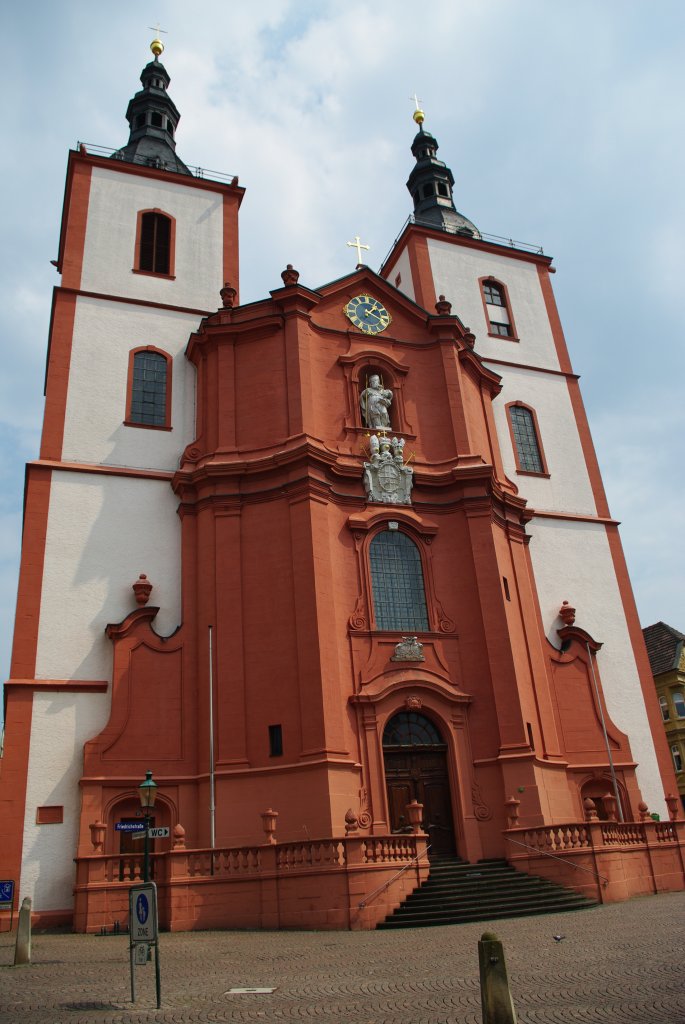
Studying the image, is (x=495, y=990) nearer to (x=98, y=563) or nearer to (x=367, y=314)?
(x=98, y=563)

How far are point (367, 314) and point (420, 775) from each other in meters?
14.7

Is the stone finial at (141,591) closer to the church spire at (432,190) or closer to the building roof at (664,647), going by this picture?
the church spire at (432,190)

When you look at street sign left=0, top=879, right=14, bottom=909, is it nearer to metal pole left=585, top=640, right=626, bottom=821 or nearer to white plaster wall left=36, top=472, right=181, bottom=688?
white plaster wall left=36, top=472, right=181, bottom=688

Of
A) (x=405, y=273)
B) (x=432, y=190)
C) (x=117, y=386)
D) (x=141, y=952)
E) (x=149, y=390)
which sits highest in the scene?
(x=432, y=190)

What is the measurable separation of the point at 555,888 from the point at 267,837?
20.7ft

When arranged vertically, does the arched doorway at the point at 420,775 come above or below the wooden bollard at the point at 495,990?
above

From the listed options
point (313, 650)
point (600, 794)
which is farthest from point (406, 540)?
point (600, 794)

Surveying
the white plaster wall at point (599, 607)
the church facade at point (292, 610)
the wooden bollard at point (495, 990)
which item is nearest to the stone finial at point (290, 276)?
the church facade at point (292, 610)

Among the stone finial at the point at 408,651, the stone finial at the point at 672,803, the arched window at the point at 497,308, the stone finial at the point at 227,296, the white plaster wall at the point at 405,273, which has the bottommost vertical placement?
the stone finial at the point at 672,803

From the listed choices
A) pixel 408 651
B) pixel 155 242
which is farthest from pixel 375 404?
pixel 155 242

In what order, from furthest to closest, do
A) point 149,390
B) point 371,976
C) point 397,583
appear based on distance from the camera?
point 149,390 < point 397,583 < point 371,976

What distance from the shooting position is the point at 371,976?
10.8 meters

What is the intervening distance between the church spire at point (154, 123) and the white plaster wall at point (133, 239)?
1.61m

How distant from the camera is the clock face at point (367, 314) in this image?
28203 millimetres
